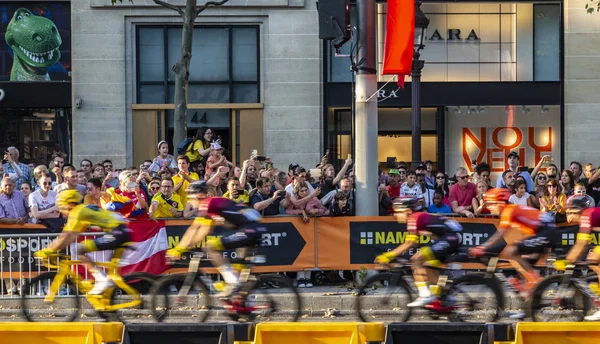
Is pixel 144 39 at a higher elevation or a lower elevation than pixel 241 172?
higher

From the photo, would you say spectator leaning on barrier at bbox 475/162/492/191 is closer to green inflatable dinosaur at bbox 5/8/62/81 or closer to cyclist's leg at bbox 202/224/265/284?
cyclist's leg at bbox 202/224/265/284

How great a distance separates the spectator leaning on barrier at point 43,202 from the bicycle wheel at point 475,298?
6.13 metres

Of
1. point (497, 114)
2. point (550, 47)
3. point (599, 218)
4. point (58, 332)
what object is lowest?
point (58, 332)

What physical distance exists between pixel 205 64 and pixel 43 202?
11.2 metres

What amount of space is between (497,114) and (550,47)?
7.06 ft

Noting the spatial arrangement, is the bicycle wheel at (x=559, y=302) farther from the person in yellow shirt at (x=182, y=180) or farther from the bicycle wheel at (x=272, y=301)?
the person in yellow shirt at (x=182, y=180)

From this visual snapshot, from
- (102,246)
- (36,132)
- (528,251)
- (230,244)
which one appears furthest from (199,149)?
(36,132)

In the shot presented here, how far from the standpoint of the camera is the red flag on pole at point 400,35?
14.7 meters

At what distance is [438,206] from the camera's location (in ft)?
52.5

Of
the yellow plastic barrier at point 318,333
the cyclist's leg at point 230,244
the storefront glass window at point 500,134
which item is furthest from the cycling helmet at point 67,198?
the storefront glass window at point 500,134

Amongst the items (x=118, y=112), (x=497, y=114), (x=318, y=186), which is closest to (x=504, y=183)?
(x=318, y=186)

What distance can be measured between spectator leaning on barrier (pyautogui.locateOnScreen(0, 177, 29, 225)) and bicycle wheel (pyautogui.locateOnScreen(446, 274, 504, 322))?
657 centimetres

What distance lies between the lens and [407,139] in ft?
83.0

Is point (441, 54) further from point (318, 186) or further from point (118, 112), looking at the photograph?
point (318, 186)
